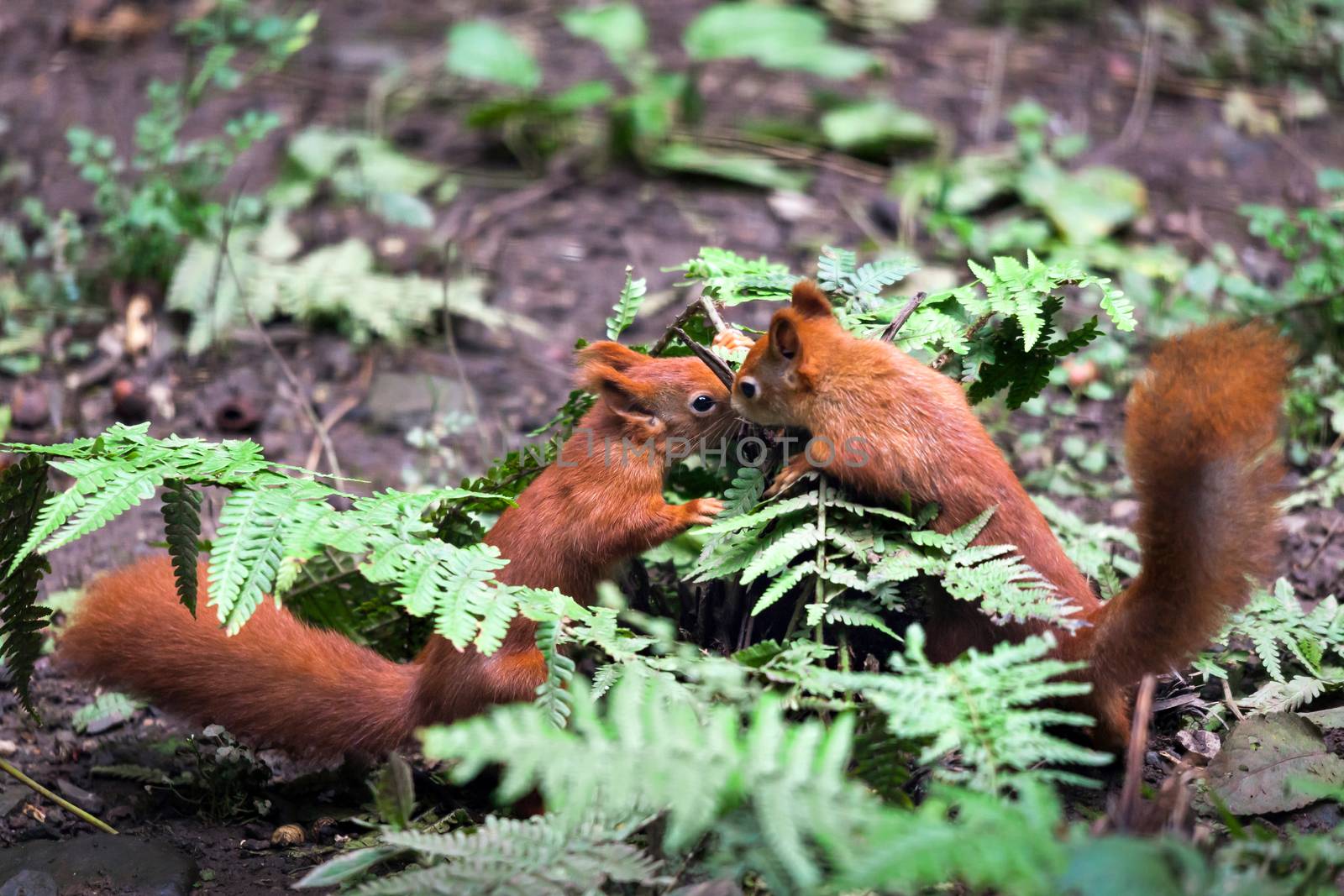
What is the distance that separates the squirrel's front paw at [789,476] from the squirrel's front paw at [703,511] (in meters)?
0.15

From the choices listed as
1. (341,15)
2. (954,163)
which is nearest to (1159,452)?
(954,163)

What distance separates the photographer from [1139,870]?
1641 millimetres

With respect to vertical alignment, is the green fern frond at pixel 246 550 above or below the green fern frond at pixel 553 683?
above

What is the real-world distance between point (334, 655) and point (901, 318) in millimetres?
1697

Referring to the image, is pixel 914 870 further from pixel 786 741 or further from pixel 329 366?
pixel 329 366

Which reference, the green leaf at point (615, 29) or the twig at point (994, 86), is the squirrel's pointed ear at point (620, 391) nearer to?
the green leaf at point (615, 29)

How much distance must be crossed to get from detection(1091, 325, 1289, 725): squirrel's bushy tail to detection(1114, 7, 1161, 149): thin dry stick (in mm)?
4785

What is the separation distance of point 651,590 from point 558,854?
1.16 metres

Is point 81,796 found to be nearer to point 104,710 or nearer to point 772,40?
point 104,710

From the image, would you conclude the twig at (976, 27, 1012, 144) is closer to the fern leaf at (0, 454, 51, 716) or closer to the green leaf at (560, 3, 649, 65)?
the green leaf at (560, 3, 649, 65)

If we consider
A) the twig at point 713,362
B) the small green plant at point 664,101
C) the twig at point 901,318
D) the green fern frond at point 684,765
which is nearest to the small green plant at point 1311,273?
the twig at point 901,318

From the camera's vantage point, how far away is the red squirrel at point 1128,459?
236 cm

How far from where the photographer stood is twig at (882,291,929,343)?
321 cm

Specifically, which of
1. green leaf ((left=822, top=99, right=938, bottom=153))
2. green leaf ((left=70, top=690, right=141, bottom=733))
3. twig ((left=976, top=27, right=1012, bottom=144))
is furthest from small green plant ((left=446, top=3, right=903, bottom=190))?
green leaf ((left=70, top=690, right=141, bottom=733))
